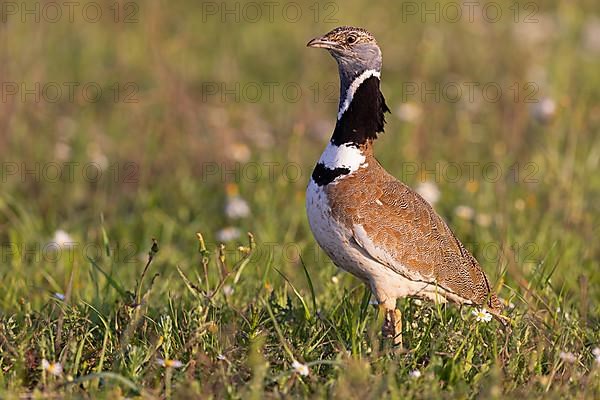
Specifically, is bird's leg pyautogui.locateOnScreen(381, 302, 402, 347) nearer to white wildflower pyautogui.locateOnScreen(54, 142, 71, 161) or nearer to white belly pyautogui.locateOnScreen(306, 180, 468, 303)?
white belly pyautogui.locateOnScreen(306, 180, 468, 303)

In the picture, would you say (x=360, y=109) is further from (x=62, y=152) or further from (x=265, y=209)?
(x=62, y=152)

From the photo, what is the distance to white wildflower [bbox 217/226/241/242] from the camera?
632cm

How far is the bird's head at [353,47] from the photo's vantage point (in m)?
4.54

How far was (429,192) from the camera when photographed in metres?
6.77

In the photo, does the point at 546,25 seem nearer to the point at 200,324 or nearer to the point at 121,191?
the point at 121,191

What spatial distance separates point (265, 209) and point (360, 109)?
2.24 metres


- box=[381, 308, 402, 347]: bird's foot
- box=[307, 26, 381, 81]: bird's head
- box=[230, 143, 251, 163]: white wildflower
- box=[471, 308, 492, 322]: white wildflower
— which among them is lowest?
box=[230, 143, 251, 163]: white wildflower

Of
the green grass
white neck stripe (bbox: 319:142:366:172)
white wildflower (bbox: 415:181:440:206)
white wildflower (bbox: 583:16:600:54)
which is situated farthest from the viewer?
white wildflower (bbox: 583:16:600:54)

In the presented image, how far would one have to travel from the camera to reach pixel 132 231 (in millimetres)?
6645

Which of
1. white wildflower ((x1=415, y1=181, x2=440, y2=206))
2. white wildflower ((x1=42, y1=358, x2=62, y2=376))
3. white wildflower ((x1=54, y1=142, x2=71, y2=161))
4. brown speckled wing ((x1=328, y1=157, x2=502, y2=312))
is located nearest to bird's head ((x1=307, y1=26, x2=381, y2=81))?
brown speckled wing ((x1=328, y1=157, x2=502, y2=312))

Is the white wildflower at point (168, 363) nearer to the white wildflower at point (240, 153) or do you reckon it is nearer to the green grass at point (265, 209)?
the green grass at point (265, 209)

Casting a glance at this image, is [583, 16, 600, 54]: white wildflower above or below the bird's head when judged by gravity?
below

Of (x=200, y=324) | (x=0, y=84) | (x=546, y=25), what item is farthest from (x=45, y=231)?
(x=546, y=25)

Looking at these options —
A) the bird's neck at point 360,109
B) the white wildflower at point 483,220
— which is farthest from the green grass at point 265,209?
the bird's neck at point 360,109
